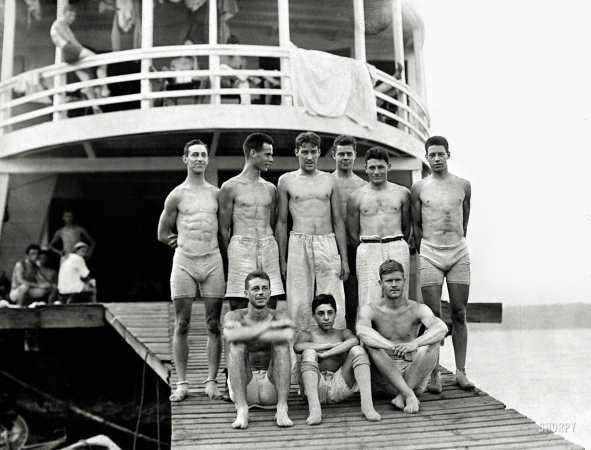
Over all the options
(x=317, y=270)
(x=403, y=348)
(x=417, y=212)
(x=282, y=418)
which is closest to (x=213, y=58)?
(x=417, y=212)

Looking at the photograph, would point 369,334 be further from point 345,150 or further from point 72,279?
point 72,279

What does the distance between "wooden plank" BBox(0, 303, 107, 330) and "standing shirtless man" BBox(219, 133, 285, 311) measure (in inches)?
142

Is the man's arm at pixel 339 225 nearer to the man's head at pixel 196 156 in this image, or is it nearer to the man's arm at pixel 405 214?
the man's arm at pixel 405 214

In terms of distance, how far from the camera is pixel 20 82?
1122 centimetres

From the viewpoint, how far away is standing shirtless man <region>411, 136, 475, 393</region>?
5707 mm

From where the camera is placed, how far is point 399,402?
5.00m

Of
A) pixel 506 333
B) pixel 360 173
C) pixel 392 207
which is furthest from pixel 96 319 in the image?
pixel 506 333

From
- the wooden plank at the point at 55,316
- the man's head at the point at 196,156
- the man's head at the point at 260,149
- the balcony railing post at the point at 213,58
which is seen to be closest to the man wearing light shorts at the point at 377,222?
the man's head at the point at 260,149

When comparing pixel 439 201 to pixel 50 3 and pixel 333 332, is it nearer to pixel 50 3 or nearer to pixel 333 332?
pixel 333 332

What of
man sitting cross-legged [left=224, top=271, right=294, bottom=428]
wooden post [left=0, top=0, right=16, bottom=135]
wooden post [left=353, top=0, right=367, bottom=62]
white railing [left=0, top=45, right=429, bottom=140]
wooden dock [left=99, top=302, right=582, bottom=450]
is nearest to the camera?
wooden dock [left=99, top=302, right=582, bottom=450]

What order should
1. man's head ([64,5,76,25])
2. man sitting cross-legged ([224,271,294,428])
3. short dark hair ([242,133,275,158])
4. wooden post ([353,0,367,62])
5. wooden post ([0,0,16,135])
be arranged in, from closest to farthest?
man sitting cross-legged ([224,271,294,428]) < short dark hair ([242,133,275,158]) < man's head ([64,5,76,25]) < wooden post ([353,0,367,62]) < wooden post ([0,0,16,135])

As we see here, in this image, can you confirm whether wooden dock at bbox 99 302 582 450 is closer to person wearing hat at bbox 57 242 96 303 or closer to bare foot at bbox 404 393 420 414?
bare foot at bbox 404 393 420 414

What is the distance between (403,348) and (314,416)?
0.79 meters

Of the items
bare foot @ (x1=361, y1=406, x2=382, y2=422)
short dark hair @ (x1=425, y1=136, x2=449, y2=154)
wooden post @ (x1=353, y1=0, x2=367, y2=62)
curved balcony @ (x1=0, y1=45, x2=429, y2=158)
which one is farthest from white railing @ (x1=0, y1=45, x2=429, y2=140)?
bare foot @ (x1=361, y1=406, x2=382, y2=422)
